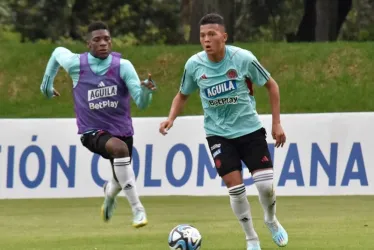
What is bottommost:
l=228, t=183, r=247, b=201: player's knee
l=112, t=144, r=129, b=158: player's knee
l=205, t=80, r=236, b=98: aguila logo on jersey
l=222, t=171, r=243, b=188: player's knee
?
l=112, t=144, r=129, b=158: player's knee

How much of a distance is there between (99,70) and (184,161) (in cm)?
A: 666

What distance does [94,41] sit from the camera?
13.9 meters

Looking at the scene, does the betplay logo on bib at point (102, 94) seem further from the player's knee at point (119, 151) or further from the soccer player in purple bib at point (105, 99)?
the player's knee at point (119, 151)

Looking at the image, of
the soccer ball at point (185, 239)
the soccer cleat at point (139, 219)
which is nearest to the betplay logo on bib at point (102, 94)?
the soccer cleat at point (139, 219)

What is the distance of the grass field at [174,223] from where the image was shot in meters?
12.3

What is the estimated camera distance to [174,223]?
50.2 ft

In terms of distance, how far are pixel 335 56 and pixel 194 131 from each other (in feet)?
24.1

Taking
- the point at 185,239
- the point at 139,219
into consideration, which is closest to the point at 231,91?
the point at 185,239

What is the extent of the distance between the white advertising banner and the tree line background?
51.5 feet

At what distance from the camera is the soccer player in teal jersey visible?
1148 cm

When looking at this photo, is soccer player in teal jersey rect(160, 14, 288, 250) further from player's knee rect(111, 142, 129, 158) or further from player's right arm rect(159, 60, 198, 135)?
player's knee rect(111, 142, 129, 158)

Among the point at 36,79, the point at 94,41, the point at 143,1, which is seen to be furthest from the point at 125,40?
the point at 94,41

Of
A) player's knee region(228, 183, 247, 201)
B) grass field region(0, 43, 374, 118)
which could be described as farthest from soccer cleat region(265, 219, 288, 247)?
grass field region(0, 43, 374, 118)

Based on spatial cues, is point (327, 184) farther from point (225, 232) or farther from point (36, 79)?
point (36, 79)
